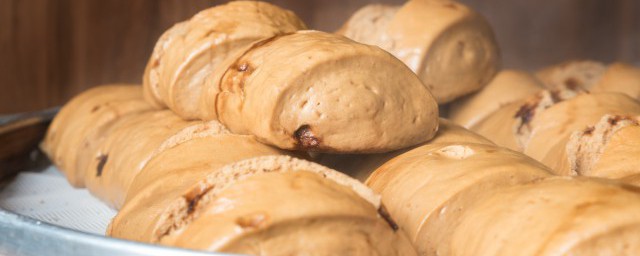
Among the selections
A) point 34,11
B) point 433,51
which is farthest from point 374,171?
point 34,11

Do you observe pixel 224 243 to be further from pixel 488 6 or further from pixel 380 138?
pixel 488 6

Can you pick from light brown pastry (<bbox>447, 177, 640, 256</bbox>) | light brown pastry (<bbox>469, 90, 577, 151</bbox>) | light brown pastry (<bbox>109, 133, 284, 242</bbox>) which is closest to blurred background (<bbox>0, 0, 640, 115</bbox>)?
light brown pastry (<bbox>469, 90, 577, 151</bbox>)

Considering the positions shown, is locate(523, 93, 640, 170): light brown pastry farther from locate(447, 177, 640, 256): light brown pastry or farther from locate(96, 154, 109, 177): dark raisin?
locate(96, 154, 109, 177): dark raisin

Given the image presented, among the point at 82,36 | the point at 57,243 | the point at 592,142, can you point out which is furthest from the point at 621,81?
the point at 82,36

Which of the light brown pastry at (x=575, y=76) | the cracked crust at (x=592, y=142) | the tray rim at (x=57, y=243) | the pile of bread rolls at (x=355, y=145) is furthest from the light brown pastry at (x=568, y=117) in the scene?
the tray rim at (x=57, y=243)

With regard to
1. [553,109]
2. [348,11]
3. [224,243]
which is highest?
[224,243]

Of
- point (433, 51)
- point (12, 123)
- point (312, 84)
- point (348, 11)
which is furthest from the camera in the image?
point (348, 11)

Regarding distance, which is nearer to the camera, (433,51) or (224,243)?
(224,243)
